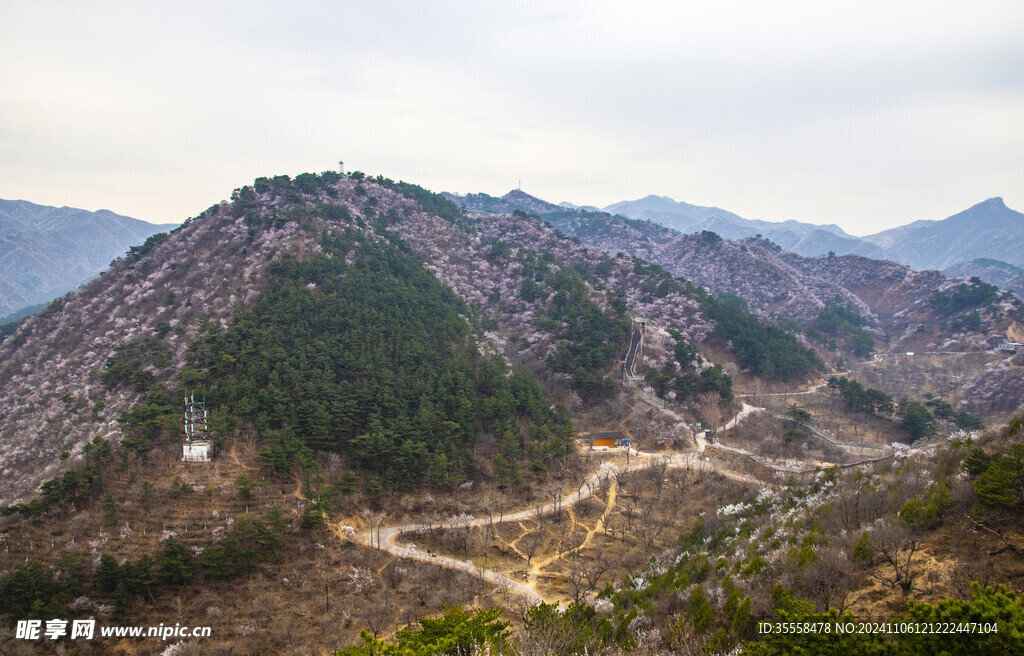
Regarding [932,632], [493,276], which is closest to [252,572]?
[932,632]

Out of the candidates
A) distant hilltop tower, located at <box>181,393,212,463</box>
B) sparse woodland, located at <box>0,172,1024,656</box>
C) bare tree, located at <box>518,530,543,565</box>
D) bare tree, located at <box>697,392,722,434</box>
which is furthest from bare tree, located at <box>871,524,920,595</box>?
bare tree, located at <box>697,392,722,434</box>

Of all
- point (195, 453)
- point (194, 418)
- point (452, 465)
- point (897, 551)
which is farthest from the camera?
point (452, 465)

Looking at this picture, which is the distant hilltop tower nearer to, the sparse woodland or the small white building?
the small white building

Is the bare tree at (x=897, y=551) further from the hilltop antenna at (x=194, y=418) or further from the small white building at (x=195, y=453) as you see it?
the hilltop antenna at (x=194, y=418)

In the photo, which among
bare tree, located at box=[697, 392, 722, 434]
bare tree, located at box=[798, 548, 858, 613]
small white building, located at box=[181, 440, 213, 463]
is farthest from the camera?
bare tree, located at box=[697, 392, 722, 434]

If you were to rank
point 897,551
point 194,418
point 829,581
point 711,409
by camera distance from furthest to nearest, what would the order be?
point 711,409 < point 194,418 < point 829,581 < point 897,551

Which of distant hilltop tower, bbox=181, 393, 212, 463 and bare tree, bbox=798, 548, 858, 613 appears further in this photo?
distant hilltop tower, bbox=181, 393, 212, 463

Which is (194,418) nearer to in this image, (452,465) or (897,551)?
(452,465)

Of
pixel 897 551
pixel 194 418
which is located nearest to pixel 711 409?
pixel 897 551

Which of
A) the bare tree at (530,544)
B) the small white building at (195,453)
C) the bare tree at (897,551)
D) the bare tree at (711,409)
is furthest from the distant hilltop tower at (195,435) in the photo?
the bare tree at (711,409)
